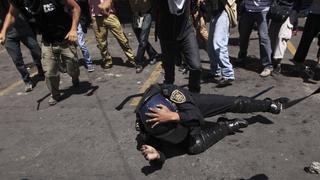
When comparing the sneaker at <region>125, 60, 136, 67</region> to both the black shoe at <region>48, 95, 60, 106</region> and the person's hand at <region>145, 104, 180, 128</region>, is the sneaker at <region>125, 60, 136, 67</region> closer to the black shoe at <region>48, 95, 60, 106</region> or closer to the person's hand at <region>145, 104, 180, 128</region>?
the black shoe at <region>48, 95, 60, 106</region>

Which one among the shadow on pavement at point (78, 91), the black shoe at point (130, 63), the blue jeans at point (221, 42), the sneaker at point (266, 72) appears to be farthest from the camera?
the black shoe at point (130, 63)

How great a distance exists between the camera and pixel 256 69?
705 cm

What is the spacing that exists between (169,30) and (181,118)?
60.8 inches

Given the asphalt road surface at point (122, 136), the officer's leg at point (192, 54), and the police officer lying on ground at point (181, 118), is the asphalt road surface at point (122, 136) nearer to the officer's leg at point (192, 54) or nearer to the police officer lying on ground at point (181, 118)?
the police officer lying on ground at point (181, 118)

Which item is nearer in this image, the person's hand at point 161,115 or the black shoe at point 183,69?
the person's hand at point 161,115

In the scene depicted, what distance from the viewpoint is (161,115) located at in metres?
4.16

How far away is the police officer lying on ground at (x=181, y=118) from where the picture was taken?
426 cm

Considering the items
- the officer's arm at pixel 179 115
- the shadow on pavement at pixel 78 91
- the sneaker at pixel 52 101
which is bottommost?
the shadow on pavement at pixel 78 91

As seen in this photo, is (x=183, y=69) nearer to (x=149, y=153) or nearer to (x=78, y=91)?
(x=78, y=91)

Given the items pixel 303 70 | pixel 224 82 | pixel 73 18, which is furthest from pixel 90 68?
pixel 303 70

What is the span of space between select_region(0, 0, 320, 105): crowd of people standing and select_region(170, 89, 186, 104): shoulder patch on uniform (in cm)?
116

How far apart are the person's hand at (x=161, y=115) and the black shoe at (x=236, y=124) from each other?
972mm

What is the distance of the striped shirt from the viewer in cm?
643

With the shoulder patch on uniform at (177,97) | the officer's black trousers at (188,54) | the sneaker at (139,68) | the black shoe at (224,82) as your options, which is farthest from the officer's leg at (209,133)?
the sneaker at (139,68)
